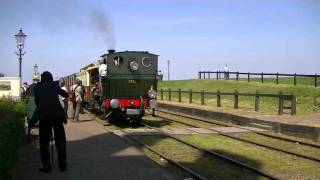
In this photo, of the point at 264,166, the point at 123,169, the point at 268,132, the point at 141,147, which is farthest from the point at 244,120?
the point at 123,169

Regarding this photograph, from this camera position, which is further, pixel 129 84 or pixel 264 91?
pixel 264 91

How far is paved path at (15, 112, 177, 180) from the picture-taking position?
10648 mm

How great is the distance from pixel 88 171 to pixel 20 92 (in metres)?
18.7

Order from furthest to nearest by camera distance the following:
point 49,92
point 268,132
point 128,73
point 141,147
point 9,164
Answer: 1. point 128,73
2. point 268,132
3. point 141,147
4. point 49,92
5. point 9,164

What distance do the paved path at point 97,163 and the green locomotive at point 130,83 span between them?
4.63 metres

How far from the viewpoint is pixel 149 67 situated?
22469 millimetres

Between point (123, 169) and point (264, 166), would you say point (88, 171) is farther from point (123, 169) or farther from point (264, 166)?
point (264, 166)

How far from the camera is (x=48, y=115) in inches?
418

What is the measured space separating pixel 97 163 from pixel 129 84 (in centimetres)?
1014

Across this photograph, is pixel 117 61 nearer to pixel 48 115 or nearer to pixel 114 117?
pixel 114 117

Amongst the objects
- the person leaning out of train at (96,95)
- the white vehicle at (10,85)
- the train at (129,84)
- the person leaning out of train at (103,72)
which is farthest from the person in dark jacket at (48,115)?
the white vehicle at (10,85)

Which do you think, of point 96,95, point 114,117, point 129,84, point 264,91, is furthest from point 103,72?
point 264,91

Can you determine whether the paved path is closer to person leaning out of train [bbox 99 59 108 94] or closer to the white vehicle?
person leaning out of train [bbox 99 59 108 94]

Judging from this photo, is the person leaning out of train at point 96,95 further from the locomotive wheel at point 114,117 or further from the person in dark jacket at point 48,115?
the person in dark jacket at point 48,115
